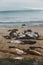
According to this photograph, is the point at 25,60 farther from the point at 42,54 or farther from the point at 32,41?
the point at 32,41

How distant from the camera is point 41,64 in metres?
9.16

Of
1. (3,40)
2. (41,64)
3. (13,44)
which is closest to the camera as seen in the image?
(41,64)

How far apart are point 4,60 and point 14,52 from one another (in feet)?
3.61

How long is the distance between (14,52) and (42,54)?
119cm

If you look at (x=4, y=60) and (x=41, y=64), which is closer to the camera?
(x=41, y=64)

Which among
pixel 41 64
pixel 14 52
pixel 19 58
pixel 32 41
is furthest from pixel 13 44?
pixel 41 64

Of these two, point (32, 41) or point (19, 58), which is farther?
point (32, 41)

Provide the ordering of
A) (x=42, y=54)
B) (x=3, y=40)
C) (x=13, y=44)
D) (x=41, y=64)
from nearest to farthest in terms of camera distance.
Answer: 1. (x=41, y=64)
2. (x=42, y=54)
3. (x=13, y=44)
4. (x=3, y=40)

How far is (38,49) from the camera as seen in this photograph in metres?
11.6

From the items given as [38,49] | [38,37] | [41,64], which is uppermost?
[41,64]

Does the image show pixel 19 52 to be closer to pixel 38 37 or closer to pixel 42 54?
pixel 42 54

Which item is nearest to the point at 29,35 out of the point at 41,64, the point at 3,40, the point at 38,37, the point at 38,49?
the point at 38,37

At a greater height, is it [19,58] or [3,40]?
[19,58]

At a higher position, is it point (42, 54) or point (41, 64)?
point (41, 64)
